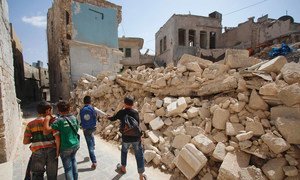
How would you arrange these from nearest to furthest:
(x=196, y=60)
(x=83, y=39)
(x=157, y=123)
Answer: (x=157, y=123)
(x=196, y=60)
(x=83, y=39)

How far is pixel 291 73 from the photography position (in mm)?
3691

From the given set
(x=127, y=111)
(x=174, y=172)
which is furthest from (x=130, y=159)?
(x=127, y=111)

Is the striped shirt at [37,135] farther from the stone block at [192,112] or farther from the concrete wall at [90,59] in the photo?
the concrete wall at [90,59]

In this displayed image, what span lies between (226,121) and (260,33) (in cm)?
1756

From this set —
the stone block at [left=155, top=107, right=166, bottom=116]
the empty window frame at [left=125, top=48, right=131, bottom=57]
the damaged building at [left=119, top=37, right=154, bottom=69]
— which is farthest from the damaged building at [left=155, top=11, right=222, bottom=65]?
the stone block at [left=155, top=107, right=166, bottom=116]

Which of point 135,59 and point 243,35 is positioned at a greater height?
point 243,35

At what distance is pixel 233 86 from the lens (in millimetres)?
4539

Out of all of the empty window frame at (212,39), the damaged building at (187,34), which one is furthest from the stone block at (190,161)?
the empty window frame at (212,39)

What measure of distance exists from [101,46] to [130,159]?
10.4m

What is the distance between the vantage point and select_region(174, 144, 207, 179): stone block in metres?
3.43

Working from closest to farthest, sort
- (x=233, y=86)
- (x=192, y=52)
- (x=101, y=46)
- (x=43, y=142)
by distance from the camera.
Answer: (x=43, y=142), (x=233, y=86), (x=101, y=46), (x=192, y=52)

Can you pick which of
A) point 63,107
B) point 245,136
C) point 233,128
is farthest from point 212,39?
point 63,107

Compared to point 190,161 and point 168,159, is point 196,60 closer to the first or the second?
point 168,159

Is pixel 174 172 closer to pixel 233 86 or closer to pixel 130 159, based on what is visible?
pixel 130 159
